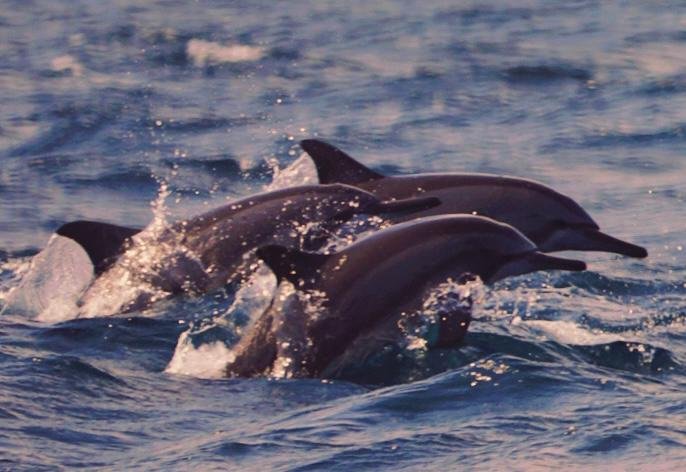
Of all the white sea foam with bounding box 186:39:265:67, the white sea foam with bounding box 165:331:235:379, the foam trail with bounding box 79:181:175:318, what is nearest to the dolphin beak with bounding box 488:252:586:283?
the white sea foam with bounding box 165:331:235:379

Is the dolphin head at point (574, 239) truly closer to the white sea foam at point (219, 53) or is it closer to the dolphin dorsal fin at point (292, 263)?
the dolphin dorsal fin at point (292, 263)

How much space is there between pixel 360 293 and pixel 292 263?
424mm

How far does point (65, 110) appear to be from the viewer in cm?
2114

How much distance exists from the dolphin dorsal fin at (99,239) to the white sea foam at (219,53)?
13.1m

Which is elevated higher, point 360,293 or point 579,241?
point 360,293

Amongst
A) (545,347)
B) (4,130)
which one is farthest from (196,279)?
(4,130)

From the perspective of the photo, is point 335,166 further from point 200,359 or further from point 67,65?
point 67,65

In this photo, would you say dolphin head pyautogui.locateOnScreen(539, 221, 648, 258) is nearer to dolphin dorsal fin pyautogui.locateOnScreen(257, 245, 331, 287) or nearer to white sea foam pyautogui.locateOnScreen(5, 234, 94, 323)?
dolphin dorsal fin pyautogui.locateOnScreen(257, 245, 331, 287)

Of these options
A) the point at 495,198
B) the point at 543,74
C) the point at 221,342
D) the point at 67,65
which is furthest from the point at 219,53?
the point at 221,342

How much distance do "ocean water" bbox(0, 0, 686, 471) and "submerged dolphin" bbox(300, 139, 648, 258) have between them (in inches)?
18.3

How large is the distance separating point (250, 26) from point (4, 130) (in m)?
7.39

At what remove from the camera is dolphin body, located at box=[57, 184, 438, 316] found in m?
10.9

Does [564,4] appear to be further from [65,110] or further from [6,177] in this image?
[6,177]

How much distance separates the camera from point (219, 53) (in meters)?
24.6
